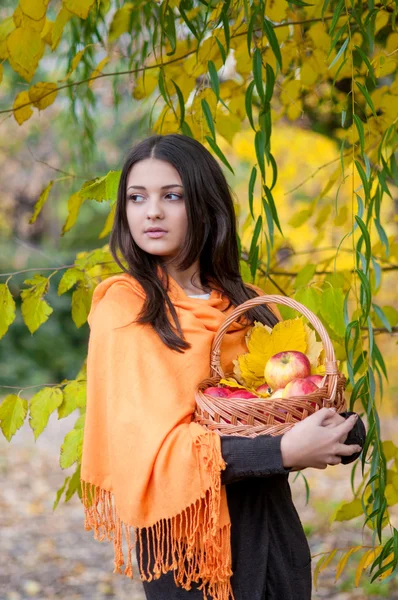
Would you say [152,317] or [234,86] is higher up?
[234,86]

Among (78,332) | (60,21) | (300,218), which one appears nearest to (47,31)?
(60,21)

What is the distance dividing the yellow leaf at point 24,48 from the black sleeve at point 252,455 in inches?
38.2

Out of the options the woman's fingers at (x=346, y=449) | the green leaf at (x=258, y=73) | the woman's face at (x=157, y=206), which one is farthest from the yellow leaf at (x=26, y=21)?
the woman's fingers at (x=346, y=449)

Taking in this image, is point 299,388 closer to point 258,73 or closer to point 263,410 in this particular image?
point 263,410

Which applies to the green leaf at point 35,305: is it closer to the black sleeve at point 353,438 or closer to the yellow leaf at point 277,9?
the black sleeve at point 353,438

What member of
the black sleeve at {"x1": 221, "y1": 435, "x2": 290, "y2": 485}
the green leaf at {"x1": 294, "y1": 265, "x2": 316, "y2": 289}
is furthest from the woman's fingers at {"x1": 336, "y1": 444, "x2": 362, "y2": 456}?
the green leaf at {"x1": 294, "y1": 265, "x2": 316, "y2": 289}

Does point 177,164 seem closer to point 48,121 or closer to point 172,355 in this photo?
point 172,355

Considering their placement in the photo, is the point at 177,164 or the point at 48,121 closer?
the point at 177,164

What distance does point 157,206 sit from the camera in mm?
1671

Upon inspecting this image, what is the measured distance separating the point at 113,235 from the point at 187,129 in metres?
0.38

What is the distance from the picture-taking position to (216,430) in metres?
1.46

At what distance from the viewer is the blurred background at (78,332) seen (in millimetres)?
3086

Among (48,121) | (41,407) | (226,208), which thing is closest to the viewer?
(226,208)

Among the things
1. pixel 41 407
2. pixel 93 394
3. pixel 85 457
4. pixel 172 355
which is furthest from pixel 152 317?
pixel 41 407
